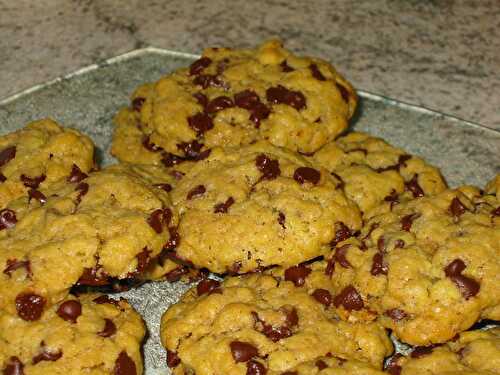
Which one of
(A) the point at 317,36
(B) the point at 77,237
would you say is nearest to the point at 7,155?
(B) the point at 77,237

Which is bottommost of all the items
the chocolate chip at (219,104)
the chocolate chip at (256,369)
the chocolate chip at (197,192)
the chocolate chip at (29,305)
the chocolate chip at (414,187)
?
the chocolate chip at (256,369)

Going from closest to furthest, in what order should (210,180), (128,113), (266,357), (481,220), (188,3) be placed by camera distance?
(266,357), (481,220), (210,180), (128,113), (188,3)

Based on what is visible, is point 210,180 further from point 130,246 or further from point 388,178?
point 388,178

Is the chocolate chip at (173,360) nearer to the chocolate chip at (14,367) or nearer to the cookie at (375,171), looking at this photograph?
the chocolate chip at (14,367)

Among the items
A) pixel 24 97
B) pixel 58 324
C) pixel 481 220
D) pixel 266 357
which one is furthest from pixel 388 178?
pixel 24 97

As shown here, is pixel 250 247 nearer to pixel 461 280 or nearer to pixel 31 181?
pixel 461 280

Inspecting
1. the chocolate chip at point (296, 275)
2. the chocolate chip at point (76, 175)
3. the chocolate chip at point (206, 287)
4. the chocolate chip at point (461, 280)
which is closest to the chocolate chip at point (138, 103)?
the chocolate chip at point (76, 175)
